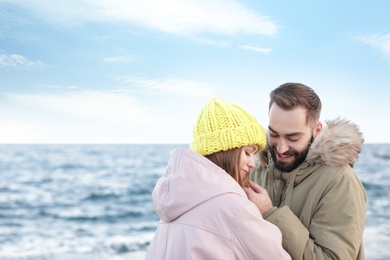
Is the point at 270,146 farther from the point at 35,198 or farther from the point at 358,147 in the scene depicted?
the point at 35,198

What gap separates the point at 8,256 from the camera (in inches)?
348

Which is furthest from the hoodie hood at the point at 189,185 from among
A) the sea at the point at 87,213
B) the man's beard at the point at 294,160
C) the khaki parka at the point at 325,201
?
the sea at the point at 87,213

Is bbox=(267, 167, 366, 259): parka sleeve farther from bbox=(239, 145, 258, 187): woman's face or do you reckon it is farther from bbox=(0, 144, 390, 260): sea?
bbox=(0, 144, 390, 260): sea

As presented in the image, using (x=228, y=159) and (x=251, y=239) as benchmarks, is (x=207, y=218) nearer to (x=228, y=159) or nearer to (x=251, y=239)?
(x=251, y=239)

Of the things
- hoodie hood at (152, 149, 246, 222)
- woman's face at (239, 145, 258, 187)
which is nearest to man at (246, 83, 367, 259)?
woman's face at (239, 145, 258, 187)

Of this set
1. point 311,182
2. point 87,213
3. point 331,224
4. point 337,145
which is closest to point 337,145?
point 337,145

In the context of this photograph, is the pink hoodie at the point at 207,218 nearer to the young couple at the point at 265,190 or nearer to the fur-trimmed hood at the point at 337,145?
the young couple at the point at 265,190

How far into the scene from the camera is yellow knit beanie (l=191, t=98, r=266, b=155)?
2.20 m

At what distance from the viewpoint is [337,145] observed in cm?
261

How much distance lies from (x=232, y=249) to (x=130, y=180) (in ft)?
61.5

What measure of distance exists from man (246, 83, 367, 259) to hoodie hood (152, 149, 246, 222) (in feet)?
1.52

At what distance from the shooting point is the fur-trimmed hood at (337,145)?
2.61 meters

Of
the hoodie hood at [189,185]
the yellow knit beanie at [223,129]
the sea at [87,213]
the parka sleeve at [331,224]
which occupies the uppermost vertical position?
the yellow knit beanie at [223,129]

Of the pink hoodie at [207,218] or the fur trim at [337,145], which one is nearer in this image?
the pink hoodie at [207,218]
